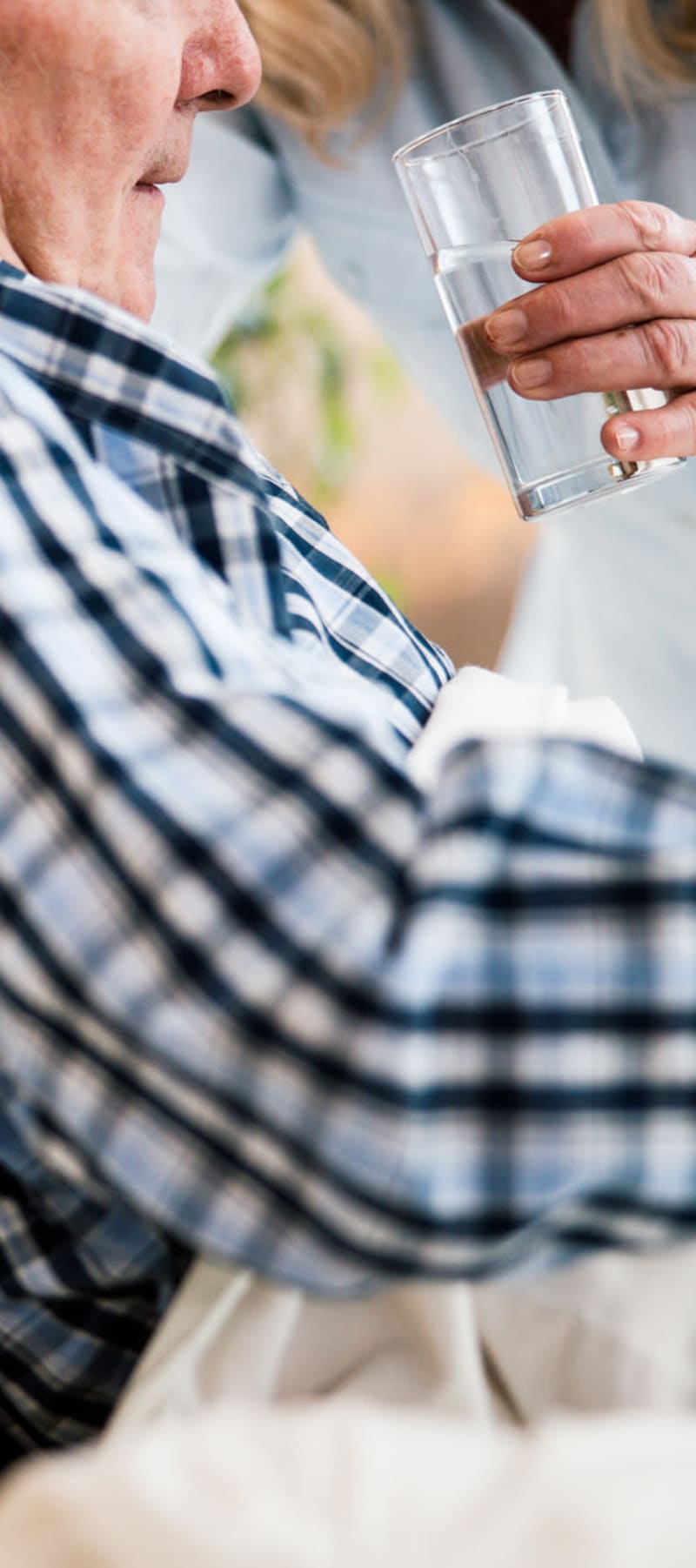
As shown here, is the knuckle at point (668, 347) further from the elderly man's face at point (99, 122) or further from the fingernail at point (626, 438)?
the elderly man's face at point (99, 122)

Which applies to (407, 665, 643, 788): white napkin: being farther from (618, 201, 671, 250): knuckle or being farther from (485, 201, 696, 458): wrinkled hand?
(618, 201, 671, 250): knuckle

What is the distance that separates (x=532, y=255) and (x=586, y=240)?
1.4 inches

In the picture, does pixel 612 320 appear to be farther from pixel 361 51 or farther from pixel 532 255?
pixel 361 51

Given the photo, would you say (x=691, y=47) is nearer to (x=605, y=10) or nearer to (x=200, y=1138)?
(x=605, y=10)

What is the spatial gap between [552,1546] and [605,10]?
1236mm

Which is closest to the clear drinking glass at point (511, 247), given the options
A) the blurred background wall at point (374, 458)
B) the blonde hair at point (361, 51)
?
the blonde hair at point (361, 51)

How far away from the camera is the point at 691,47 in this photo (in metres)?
1.25

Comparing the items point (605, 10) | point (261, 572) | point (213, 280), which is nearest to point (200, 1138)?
point (261, 572)

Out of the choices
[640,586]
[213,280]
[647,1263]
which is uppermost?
[213,280]

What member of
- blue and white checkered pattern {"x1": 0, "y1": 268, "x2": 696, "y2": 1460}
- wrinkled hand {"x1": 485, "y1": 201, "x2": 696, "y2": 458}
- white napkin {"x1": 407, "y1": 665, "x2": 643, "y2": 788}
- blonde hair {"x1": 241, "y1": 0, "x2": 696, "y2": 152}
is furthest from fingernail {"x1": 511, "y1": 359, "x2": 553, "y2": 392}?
blonde hair {"x1": 241, "y1": 0, "x2": 696, "y2": 152}

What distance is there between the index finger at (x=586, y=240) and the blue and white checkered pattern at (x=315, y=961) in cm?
39

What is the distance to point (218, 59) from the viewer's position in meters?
0.81

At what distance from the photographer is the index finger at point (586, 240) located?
782mm

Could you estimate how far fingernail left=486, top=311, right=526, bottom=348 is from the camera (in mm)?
787
